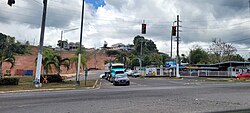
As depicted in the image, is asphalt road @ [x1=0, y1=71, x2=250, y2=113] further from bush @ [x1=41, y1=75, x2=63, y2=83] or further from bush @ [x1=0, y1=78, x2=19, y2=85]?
bush @ [x1=41, y1=75, x2=63, y2=83]

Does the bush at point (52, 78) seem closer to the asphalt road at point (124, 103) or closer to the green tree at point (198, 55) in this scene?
the asphalt road at point (124, 103)

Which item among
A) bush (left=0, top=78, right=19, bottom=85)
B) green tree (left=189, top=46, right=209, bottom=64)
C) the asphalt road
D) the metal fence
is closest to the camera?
the asphalt road

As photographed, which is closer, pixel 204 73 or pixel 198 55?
pixel 204 73

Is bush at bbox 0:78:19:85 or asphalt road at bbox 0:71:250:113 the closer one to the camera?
asphalt road at bbox 0:71:250:113

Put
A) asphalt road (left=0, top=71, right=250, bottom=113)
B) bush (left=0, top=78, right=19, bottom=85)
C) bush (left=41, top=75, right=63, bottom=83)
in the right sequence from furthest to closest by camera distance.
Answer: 1. bush (left=41, top=75, right=63, bottom=83)
2. bush (left=0, top=78, right=19, bottom=85)
3. asphalt road (left=0, top=71, right=250, bottom=113)

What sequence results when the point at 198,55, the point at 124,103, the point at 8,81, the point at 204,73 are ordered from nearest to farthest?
the point at 124,103
the point at 8,81
the point at 204,73
the point at 198,55

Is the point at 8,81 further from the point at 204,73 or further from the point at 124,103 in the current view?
the point at 204,73

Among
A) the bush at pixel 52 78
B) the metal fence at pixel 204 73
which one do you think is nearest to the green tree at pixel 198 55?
the metal fence at pixel 204 73

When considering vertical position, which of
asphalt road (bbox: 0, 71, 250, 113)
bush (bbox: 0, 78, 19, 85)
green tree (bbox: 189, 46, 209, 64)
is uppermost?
green tree (bbox: 189, 46, 209, 64)

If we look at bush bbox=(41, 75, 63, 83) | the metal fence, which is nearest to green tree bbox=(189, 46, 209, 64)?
the metal fence

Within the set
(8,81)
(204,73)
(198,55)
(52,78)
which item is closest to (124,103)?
(8,81)

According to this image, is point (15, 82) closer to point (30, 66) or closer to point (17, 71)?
point (17, 71)

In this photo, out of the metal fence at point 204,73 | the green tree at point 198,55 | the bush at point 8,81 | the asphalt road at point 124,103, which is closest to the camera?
the asphalt road at point 124,103

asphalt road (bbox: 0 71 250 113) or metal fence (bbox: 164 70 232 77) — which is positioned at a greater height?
metal fence (bbox: 164 70 232 77)
